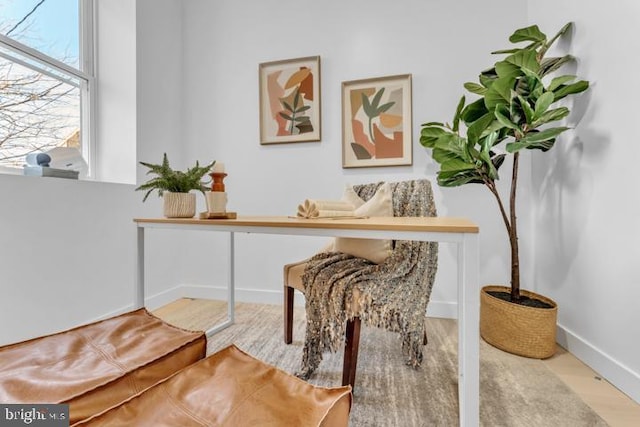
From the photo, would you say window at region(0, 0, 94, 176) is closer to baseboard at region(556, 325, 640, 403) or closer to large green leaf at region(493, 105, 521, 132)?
large green leaf at region(493, 105, 521, 132)

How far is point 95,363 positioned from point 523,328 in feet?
5.90

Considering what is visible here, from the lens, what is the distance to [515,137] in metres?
1.50

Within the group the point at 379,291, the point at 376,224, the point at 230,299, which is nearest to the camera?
the point at 376,224

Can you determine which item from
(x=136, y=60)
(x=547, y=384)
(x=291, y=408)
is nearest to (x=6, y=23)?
(x=136, y=60)

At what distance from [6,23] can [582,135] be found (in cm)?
312

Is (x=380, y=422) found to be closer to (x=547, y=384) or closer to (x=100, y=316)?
(x=547, y=384)

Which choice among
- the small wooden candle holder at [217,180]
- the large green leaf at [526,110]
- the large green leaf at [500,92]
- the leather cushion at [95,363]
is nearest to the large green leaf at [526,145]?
the large green leaf at [526,110]

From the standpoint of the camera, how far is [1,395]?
1.86ft

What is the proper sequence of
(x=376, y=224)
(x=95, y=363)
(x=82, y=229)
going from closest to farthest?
(x=95, y=363) → (x=376, y=224) → (x=82, y=229)

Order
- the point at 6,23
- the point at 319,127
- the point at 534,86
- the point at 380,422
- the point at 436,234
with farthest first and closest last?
the point at 319,127 → the point at 6,23 → the point at 534,86 → the point at 380,422 → the point at 436,234

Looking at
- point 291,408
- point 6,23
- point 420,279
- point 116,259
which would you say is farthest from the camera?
point 116,259

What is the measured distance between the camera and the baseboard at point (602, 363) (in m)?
1.15

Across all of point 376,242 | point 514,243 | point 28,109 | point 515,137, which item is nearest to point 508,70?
point 515,137

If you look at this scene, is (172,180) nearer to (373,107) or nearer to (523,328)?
(373,107)
